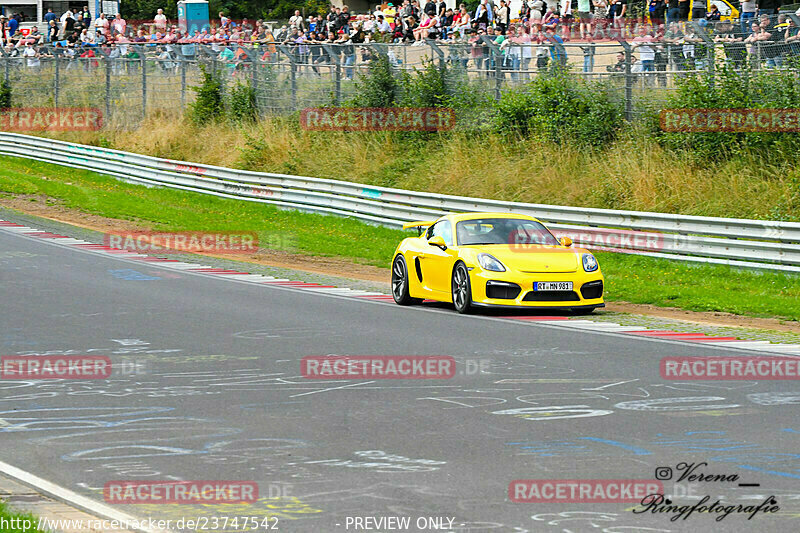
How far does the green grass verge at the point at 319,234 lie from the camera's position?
654 inches

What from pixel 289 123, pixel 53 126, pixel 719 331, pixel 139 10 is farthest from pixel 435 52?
pixel 139 10

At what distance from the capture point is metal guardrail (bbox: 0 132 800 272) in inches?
723

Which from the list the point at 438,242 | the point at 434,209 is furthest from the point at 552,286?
the point at 434,209

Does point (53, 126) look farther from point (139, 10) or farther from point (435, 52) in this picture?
point (139, 10)

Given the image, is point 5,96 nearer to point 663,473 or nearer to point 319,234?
point 319,234

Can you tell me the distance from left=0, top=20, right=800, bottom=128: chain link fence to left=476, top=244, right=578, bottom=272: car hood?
869 cm

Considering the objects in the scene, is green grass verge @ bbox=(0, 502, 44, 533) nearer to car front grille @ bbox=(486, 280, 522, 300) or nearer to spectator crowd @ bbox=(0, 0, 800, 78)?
car front grille @ bbox=(486, 280, 522, 300)

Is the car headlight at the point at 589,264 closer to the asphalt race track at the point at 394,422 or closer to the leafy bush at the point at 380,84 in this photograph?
the asphalt race track at the point at 394,422

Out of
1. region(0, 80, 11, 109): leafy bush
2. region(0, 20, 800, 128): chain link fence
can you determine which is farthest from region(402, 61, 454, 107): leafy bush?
region(0, 80, 11, 109): leafy bush

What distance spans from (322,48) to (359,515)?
26.3 m

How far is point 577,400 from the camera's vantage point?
361 inches

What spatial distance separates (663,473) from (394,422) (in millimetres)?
2310

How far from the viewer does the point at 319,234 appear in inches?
1000

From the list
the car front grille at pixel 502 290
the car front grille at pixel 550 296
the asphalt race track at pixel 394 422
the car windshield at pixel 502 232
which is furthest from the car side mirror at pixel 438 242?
the car front grille at pixel 550 296
